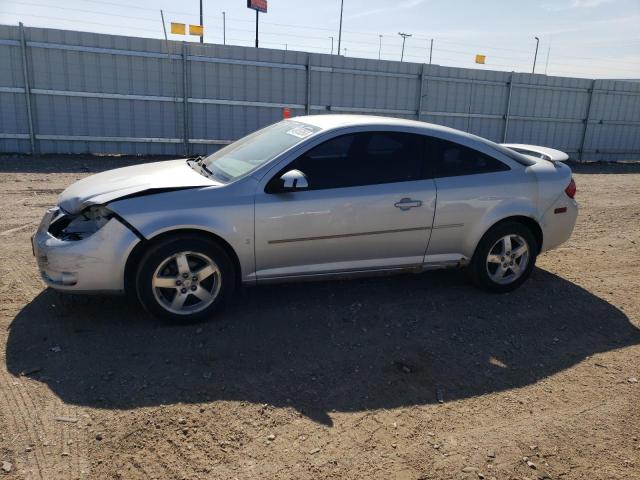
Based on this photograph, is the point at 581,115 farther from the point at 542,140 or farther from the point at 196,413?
the point at 196,413

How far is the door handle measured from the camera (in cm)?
459

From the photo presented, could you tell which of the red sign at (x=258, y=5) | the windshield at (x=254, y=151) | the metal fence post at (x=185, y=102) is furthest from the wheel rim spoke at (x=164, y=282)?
the red sign at (x=258, y=5)

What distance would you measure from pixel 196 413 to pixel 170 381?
16.1 inches

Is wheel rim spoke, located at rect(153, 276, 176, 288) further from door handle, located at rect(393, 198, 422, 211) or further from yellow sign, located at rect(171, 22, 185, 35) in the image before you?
yellow sign, located at rect(171, 22, 185, 35)

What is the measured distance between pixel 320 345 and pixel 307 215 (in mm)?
1019

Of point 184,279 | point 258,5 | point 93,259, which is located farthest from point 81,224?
point 258,5

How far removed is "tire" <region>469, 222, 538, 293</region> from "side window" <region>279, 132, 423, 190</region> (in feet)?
3.15

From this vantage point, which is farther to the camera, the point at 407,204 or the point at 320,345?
the point at 407,204

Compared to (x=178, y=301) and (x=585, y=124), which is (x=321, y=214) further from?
(x=585, y=124)

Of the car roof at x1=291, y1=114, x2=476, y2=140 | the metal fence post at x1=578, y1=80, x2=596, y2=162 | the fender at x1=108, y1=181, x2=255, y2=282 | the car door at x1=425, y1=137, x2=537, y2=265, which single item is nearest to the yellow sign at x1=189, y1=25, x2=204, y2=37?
the car roof at x1=291, y1=114, x2=476, y2=140

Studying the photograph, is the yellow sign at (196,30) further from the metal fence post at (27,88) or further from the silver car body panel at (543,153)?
the silver car body panel at (543,153)

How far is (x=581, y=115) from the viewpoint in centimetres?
1816

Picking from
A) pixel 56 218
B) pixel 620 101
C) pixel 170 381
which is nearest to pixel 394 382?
pixel 170 381

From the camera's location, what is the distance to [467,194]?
4.82 meters
